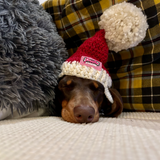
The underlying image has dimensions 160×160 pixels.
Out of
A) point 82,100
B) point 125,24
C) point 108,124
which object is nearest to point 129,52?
point 125,24

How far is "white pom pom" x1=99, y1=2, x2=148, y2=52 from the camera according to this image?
0.90 meters

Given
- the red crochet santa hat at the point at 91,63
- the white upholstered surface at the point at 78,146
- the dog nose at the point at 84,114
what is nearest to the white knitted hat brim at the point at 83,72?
the red crochet santa hat at the point at 91,63

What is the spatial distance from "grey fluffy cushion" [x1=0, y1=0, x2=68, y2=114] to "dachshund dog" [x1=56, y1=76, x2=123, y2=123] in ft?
0.35

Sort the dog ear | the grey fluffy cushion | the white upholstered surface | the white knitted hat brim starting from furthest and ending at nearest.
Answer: the dog ear < the white knitted hat brim < the grey fluffy cushion < the white upholstered surface

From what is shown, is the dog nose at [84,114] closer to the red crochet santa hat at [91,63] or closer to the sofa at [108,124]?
the sofa at [108,124]

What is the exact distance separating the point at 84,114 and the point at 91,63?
30 cm

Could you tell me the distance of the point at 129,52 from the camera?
1.12 m

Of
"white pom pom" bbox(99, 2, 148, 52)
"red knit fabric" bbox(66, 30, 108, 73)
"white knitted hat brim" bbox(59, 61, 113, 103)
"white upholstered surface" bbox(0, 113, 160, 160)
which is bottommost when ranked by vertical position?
"white upholstered surface" bbox(0, 113, 160, 160)

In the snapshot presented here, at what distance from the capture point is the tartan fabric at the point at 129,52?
1035mm

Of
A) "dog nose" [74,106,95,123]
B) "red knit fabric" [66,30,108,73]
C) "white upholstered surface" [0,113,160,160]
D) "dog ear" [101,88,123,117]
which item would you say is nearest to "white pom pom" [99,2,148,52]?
"red knit fabric" [66,30,108,73]

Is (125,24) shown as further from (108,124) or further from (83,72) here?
(108,124)

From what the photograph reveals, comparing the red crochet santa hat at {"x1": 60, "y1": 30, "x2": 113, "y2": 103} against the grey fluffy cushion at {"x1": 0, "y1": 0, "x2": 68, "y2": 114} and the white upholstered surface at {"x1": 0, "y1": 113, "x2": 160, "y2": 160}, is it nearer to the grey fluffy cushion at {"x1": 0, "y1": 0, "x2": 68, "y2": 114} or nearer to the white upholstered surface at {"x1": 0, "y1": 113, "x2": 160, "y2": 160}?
the grey fluffy cushion at {"x1": 0, "y1": 0, "x2": 68, "y2": 114}

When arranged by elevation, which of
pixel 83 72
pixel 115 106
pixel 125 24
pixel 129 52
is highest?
pixel 125 24

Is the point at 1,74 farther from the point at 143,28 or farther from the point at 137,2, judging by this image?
the point at 137,2
